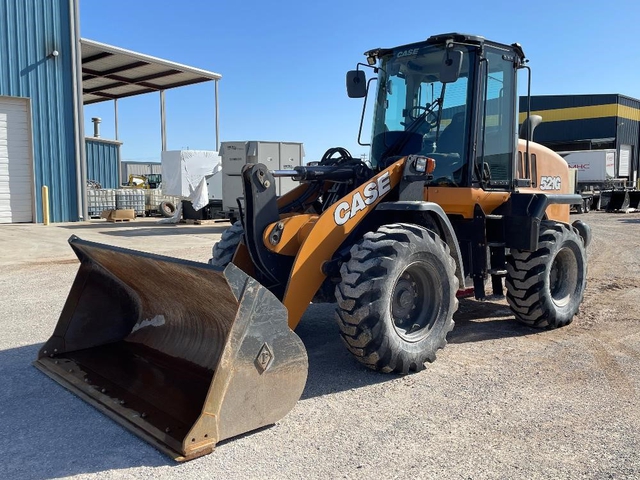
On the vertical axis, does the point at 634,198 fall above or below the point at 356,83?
below

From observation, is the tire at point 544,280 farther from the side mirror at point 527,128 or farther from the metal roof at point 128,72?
the metal roof at point 128,72

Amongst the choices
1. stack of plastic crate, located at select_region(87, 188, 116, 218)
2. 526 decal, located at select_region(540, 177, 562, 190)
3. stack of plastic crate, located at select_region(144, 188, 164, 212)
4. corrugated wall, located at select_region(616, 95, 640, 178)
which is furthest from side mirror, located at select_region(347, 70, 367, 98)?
corrugated wall, located at select_region(616, 95, 640, 178)

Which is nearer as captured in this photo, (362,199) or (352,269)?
(352,269)

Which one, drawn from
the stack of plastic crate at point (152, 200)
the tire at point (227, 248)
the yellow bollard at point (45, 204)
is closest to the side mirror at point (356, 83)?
the tire at point (227, 248)

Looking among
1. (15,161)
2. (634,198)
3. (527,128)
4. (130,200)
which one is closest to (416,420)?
(527,128)

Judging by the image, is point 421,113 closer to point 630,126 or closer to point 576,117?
point 576,117

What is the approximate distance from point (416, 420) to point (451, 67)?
2855mm

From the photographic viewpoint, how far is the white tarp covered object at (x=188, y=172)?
19850 millimetres

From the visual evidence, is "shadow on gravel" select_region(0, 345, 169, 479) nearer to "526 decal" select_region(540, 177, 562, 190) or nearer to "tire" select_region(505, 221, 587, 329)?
"tire" select_region(505, 221, 587, 329)

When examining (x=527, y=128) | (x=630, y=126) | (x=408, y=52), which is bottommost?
(x=527, y=128)

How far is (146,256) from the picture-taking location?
13.4ft

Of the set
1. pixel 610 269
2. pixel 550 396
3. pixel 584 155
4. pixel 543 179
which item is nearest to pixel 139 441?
pixel 550 396

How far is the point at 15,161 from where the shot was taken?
1666cm

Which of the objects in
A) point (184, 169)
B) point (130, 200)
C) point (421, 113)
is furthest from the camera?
point (130, 200)
